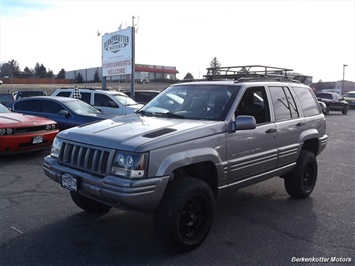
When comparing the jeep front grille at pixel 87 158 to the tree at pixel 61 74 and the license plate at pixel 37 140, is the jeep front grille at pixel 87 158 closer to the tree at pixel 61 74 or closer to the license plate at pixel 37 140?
the license plate at pixel 37 140

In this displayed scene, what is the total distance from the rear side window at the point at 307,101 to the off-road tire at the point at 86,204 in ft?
11.7

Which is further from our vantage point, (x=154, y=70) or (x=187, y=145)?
(x=154, y=70)

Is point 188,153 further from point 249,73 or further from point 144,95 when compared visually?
point 144,95

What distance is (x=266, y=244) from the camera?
3904 mm

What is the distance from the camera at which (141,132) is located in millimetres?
3713

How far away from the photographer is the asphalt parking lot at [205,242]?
3.56 m

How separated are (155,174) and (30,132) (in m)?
5.52

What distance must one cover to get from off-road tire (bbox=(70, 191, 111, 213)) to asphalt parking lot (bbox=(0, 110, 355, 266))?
4.2 inches

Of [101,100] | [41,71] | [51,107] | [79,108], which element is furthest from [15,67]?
[79,108]

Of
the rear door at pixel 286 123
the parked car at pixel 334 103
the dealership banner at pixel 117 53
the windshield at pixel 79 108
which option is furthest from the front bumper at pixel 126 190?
the parked car at pixel 334 103

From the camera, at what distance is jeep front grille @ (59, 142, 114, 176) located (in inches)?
138

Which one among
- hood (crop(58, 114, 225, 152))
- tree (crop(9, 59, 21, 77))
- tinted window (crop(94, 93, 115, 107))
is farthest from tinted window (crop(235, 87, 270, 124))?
tree (crop(9, 59, 21, 77))

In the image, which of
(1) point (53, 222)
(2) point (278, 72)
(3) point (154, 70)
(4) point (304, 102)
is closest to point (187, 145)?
(1) point (53, 222)

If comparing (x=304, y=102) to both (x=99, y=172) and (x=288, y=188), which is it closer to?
(x=288, y=188)
